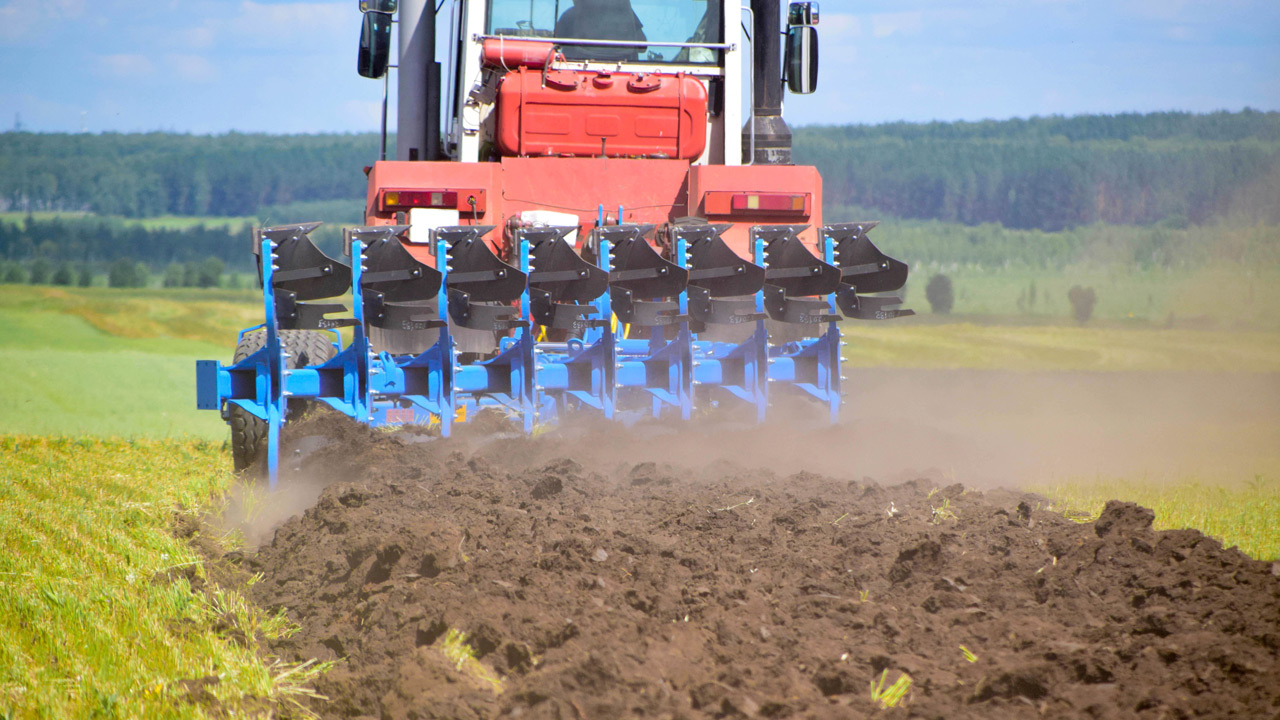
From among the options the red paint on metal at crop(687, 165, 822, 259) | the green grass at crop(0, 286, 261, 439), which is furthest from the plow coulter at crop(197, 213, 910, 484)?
the green grass at crop(0, 286, 261, 439)

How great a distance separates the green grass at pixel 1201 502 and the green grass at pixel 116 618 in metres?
3.69

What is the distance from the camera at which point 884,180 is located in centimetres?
7125

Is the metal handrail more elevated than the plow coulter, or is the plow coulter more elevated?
the metal handrail

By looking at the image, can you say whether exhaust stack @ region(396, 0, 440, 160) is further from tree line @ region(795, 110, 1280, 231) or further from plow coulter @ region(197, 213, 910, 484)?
tree line @ region(795, 110, 1280, 231)

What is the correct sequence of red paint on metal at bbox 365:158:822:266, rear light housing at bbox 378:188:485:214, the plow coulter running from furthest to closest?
red paint on metal at bbox 365:158:822:266
rear light housing at bbox 378:188:485:214
the plow coulter

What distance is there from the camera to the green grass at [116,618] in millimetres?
3090

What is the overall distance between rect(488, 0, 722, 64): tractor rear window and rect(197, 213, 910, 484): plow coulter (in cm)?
162

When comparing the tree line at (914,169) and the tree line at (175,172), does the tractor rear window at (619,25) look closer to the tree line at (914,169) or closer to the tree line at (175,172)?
the tree line at (914,169)

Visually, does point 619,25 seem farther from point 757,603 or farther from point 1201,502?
point 757,603

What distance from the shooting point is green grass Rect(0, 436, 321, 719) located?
3090 mm

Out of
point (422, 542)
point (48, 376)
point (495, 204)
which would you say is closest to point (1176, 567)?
point (422, 542)

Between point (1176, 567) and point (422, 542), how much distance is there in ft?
8.63

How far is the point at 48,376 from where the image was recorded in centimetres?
1667

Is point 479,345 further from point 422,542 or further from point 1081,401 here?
point 1081,401
